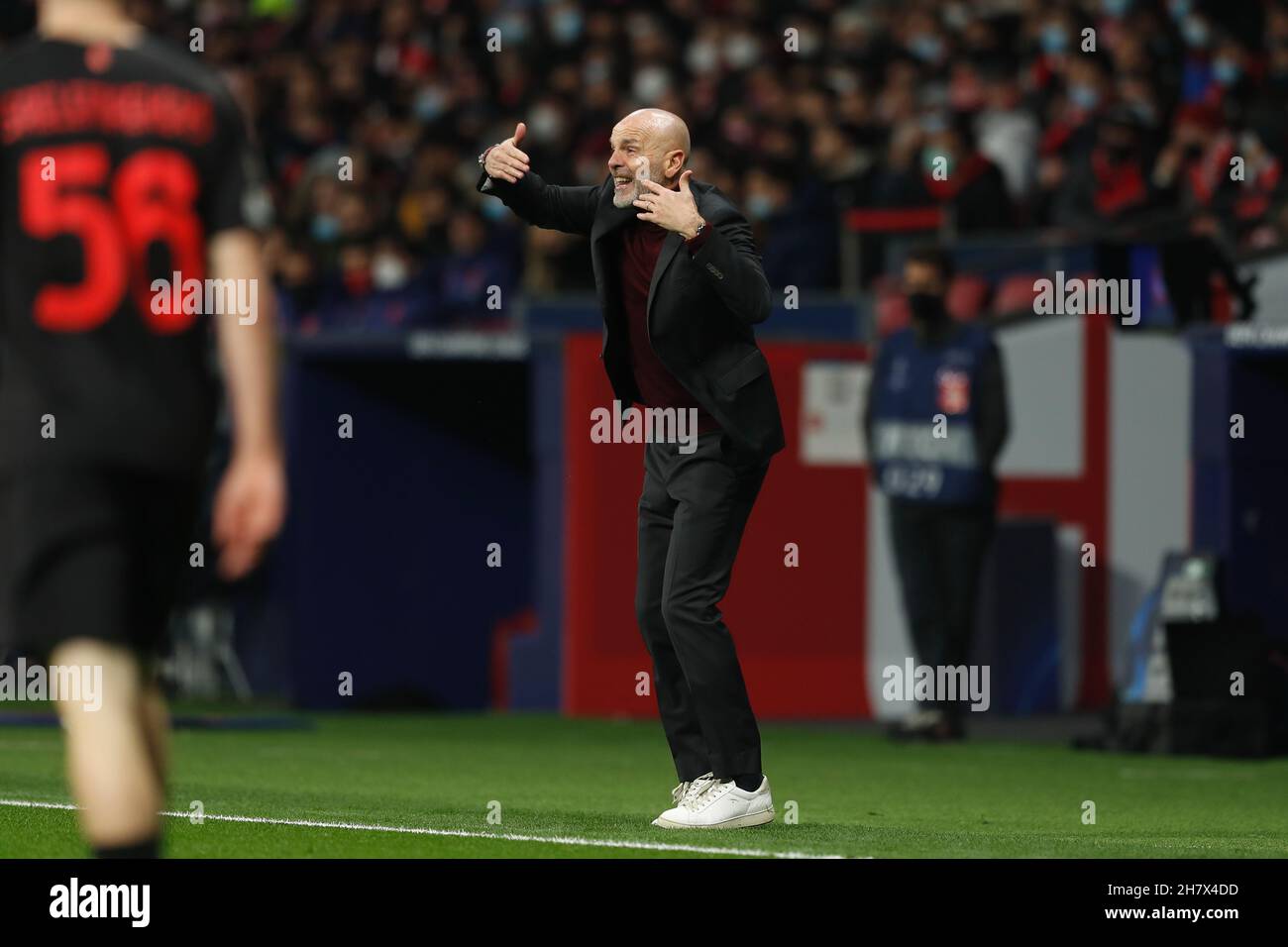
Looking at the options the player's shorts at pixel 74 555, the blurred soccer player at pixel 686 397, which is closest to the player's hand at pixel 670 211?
the blurred soccer player at pixel 686 397

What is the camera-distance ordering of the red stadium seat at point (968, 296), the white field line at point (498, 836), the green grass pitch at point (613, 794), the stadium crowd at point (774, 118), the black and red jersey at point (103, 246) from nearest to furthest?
the black and red jersey at point (103, 246)
the white field line at point (498, 836)
the green grass pitch at point (613, 794)
the red stadium seat at point (968, 296)
the stadium crowd at point (774, 118)

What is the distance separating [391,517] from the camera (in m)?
15.2

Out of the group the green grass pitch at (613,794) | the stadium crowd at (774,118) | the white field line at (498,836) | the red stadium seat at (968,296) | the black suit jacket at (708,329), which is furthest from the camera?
the stadium crowd at (774,118)

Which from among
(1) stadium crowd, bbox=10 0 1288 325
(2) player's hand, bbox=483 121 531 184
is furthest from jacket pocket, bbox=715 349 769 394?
(1) stadium crowd, bbox=10 0 1288 325

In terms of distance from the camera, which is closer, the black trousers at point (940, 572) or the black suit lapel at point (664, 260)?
the black suit lapel at point (664, 260)

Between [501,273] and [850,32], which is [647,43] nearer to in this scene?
[850,32]

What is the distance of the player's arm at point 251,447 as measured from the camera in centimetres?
418

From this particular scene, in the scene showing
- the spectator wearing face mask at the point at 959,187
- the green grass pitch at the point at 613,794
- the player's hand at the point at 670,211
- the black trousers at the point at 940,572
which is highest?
the spectator wearing face mask at the point at 959,187

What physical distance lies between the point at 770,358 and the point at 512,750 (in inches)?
130

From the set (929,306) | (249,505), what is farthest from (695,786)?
(929,306)

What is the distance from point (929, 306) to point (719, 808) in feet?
18.7

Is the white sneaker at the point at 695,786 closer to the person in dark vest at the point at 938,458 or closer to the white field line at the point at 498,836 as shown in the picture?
→ the white field line at the point at 498,836

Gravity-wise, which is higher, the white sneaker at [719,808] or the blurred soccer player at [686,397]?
the blurred soccer player at [686,397]

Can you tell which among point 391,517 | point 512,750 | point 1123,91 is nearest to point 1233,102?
point 1123,91
